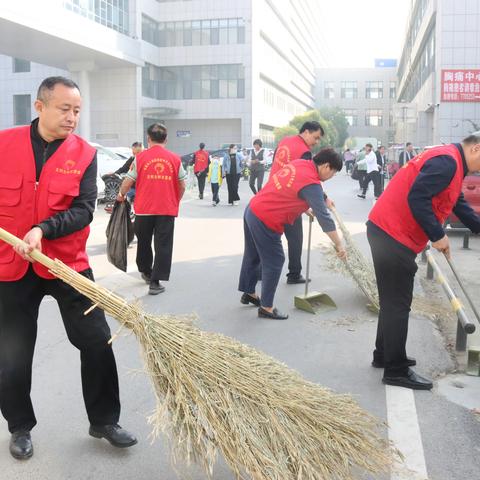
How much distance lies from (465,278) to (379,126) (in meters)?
99.6

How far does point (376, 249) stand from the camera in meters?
4.17

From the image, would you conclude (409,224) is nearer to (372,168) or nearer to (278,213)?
(278,213)

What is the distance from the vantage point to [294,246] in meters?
7.35

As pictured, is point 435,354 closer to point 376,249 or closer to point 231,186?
point 376,249

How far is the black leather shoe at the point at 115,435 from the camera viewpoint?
127 inches

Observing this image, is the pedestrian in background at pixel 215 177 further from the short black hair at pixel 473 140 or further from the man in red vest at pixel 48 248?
the man in red vest at pixel 48 248

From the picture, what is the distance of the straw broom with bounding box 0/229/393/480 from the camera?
2.65 meters

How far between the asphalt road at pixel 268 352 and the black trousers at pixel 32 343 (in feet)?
0.49

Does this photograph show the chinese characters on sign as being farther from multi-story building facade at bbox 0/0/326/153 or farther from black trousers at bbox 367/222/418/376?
black trousers at bbox 367/222/418/376

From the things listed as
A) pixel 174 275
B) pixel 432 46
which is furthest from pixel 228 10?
pixel 174 275

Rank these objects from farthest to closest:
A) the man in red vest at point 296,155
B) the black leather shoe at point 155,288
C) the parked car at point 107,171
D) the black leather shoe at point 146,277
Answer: the parked car at point 107,171, the black leather shoe at point 146,277, the man in red vest at point 296,155, the black leather shoe at point 155,288

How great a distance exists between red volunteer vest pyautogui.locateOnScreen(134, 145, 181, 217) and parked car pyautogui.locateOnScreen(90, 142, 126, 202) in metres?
7.34

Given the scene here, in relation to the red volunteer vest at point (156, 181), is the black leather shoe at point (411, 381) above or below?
below

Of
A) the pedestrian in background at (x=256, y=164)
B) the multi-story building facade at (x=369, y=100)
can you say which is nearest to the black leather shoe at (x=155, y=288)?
the pedestrian in background at (x=256, y=164)
